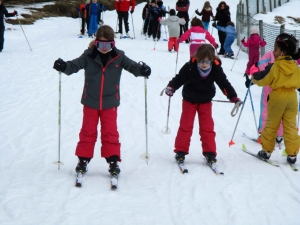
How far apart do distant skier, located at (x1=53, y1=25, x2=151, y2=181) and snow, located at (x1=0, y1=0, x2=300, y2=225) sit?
36 cm

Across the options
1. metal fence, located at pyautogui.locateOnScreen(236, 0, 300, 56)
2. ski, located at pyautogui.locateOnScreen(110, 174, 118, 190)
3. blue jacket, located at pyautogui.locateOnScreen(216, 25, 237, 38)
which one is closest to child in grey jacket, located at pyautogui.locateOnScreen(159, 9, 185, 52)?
blue jacket, located at pyautogui.locateOnScreen(216, 25, 237, 38)

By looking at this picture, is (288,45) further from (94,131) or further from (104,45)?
(94,131)

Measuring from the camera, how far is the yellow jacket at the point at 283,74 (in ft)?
18.2

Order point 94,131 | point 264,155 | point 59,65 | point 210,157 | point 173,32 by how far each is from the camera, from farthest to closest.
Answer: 1. point 173,32
2. point 264,155
3. point 210,157
4. point 94,131
5. point 59,65

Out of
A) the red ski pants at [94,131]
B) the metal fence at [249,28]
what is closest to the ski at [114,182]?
the red ski pants at [94,131]

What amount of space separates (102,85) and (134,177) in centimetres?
112

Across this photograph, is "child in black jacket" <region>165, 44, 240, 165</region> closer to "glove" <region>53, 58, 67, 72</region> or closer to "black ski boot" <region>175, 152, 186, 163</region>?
"black ski boot" <region>175, 152, 186, 163</region>

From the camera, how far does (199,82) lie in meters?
5.49

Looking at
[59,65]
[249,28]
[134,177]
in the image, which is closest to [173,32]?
[249,28]

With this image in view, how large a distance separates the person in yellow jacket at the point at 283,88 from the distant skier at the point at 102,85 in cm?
155

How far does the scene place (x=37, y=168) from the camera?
559 cm

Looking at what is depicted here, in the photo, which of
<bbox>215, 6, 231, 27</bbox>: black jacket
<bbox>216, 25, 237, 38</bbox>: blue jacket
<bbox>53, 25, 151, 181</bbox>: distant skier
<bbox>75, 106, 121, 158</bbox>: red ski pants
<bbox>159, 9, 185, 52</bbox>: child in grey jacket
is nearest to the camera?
<bbox>53, 25, 151, 181</bbox>: distant skier

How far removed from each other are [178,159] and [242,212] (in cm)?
149

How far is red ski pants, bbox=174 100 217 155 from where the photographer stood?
223 inches
